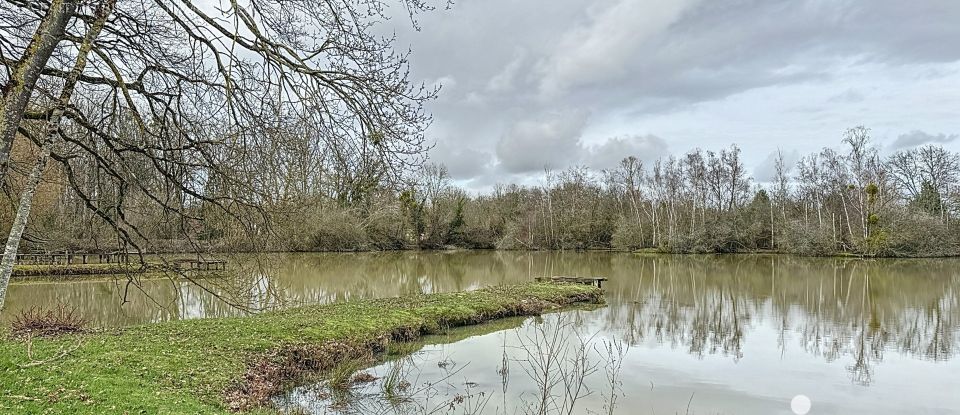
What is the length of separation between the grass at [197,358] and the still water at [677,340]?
2.24ft

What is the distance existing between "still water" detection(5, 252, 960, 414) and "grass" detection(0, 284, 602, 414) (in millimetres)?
681

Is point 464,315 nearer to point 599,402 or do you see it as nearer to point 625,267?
point 599,402

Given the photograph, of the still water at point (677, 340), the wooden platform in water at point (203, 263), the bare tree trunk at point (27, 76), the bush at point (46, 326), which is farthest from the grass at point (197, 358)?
the bare tree trunk at point (27, 76)

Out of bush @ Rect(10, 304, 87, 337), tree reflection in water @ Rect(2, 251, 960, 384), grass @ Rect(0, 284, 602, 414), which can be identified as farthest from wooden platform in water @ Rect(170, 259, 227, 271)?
bush @ Rect(10, 304, 87, 337)

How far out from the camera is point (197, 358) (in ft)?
28.8

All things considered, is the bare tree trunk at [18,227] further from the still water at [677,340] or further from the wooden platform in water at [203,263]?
the wooden platform in water at [203,263]

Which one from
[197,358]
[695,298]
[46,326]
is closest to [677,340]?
[695,298]

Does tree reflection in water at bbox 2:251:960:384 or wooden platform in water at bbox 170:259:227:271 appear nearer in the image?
wooden platform in water at bbox 170:259:227:271

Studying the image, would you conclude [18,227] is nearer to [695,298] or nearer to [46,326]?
[46,326]

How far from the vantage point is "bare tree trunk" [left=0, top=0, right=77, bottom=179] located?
3725 millimetres

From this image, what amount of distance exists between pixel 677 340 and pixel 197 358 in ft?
35.4

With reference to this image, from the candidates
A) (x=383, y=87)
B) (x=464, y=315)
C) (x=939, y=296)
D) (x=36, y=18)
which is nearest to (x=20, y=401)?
(x=36, y=18)

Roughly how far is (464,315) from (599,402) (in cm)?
716

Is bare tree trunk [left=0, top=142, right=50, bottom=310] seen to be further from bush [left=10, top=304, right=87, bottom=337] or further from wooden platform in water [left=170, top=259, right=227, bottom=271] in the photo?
bush [left=10, top=304, right=87, bottom=337]
